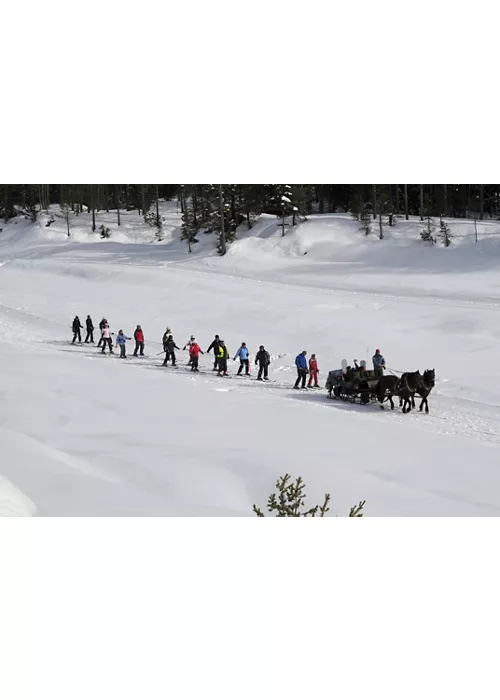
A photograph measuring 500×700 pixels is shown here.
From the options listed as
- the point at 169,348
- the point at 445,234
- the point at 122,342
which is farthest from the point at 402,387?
the point at 445,234

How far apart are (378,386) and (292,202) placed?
3901 centimetres

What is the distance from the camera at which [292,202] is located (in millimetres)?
56875

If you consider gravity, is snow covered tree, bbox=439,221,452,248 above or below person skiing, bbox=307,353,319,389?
above

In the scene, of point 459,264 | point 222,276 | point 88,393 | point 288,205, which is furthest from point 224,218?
point 88,393

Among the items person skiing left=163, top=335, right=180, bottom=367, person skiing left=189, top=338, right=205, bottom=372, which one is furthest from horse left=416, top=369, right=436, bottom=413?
person skiing left=163, top=335, right=180, bottom=367

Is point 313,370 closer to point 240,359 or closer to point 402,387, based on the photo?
point 240,359

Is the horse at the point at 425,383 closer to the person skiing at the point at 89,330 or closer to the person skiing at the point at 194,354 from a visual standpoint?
the person skiing at the point at 194,354

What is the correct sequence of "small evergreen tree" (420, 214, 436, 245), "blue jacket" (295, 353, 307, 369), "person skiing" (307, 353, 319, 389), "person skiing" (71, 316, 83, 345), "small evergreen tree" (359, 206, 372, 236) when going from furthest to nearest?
"small evergreen tree" (359, 206, 372, 236) < "small evergreen tree" (420, 214, 436, 245) < "person skiing" (71, 316, 83, 345) < "person skiing" (307, 353, 319, 389) < "blue jacket" (295, 353, 307, 369)

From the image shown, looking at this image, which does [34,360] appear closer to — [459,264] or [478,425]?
[478,425]

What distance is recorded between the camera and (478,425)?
18469 millimetres

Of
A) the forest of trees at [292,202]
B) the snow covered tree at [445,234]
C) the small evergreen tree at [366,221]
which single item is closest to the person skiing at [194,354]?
the snow covered tree at [445,234]

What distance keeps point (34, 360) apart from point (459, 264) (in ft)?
94.6

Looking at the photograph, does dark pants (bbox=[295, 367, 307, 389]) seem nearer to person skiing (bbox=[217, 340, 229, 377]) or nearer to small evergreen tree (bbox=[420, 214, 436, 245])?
person skiing (bbox=[217, 340, 229, 377])

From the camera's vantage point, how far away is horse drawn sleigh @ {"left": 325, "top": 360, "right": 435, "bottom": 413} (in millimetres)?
19203
